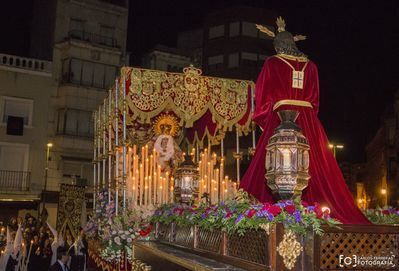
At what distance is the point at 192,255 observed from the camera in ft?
22.6

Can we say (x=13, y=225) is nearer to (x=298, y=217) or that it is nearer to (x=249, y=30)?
(x=298, y=217)

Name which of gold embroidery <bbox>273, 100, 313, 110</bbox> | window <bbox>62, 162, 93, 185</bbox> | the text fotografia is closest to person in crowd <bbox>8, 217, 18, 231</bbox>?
window <bbox>62, 162, 93, 185</bbox>

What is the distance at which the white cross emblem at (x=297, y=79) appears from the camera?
279 inches

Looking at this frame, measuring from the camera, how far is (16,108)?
29.5 m

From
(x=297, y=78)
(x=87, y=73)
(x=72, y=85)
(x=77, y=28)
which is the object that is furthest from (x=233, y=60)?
(x=297, y=78)

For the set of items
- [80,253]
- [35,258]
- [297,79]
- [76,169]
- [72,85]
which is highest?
[72,85]

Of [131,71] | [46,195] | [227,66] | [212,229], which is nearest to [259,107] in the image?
[212,229]

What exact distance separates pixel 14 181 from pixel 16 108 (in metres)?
4.30

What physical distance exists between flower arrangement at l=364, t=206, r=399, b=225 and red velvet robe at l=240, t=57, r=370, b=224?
0.44 metres

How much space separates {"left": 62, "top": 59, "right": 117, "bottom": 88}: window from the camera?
99.9 feet

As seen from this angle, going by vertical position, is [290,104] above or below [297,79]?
below

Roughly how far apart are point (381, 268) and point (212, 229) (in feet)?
7.37

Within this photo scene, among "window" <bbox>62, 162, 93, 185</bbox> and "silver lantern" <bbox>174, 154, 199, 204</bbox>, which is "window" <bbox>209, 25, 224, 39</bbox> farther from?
"silver lantern" <bbox>174, 154, 199, 204</bbox>

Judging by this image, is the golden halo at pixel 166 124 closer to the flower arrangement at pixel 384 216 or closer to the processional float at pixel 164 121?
the processional float at pixel 164 121
